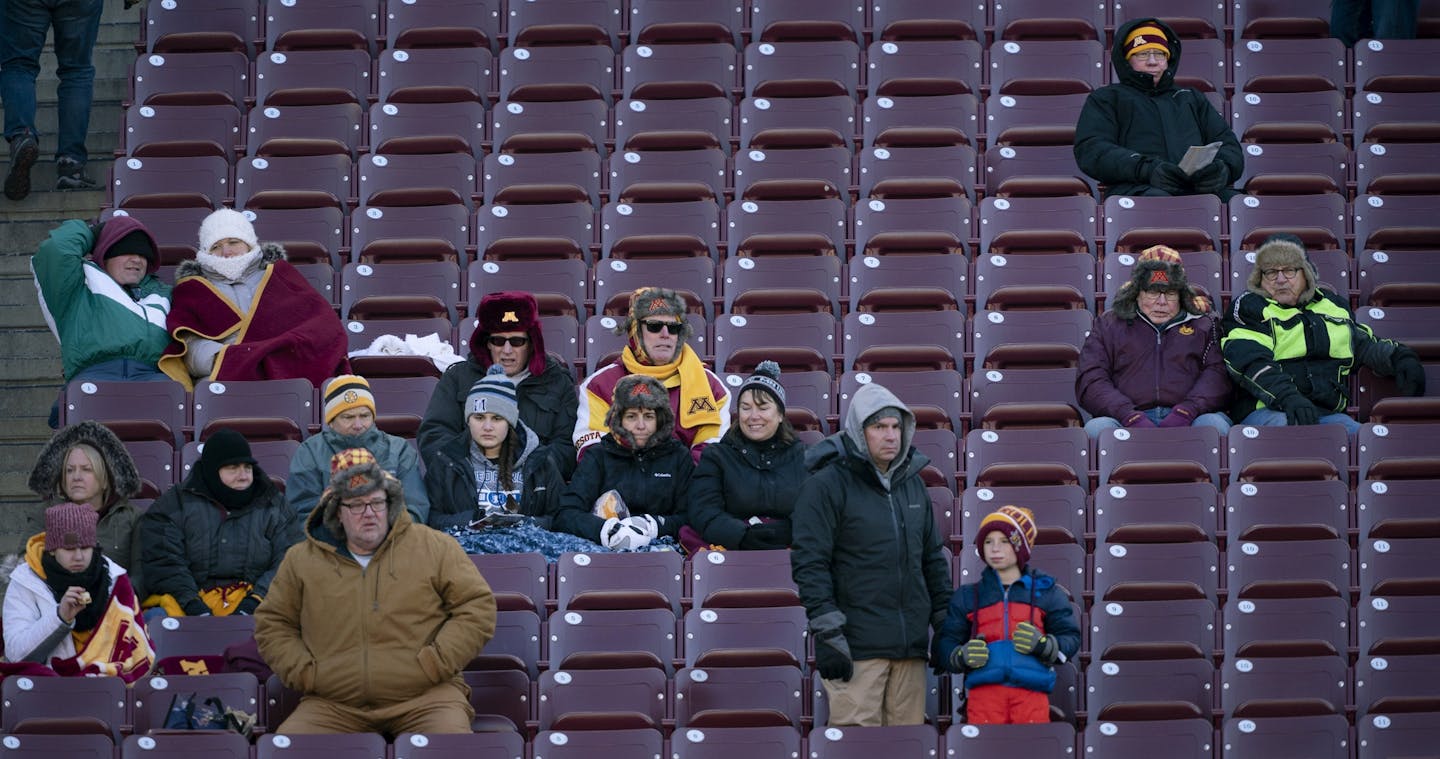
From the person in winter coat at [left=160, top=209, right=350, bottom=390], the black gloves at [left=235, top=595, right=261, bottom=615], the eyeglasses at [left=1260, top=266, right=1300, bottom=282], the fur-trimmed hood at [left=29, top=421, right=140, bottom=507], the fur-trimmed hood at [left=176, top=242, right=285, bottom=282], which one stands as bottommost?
the black gloves at [left=235, top=595, right=261, bottom=615]

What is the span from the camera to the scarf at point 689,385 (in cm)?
879

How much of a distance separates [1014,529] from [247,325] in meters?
3.46

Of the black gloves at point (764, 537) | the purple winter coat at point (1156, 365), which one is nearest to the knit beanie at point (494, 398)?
the black gloves at point (764, 537)

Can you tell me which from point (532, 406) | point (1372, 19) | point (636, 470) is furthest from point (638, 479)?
point (1372, 19)

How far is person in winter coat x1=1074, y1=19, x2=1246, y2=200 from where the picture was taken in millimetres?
10031

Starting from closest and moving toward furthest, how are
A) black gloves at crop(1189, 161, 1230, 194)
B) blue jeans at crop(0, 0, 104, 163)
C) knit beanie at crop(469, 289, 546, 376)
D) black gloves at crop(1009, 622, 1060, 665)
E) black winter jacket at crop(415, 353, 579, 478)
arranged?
1. black gloves at crop(1009, 622, 1060, 665)
2. black winter jacket at crop(415, 353, 579, 478)
3. knit beanie at crop(469, 289, 546, 376)
4. black gloves at crop(1189, 161, 1230, 194)
5. blue jeans at crop(0, 0, 104, 163)

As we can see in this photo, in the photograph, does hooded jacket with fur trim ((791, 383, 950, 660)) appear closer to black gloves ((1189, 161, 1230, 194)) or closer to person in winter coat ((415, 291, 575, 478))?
person in winter coat ((415, 291, 575, 478))

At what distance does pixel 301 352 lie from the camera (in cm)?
917

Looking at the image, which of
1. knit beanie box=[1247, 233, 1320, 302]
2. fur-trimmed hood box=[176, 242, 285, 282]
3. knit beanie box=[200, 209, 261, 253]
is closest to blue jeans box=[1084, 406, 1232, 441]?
knit beanie box=[1247, 233, 1320, 302]

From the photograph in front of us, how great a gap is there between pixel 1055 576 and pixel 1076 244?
2.06 m

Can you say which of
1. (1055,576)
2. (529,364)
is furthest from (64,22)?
(1055,576)

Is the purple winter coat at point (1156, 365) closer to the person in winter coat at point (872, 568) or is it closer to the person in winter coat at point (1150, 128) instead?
the person in winter coat at point (1150, 128)

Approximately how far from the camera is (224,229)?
945 centimetres

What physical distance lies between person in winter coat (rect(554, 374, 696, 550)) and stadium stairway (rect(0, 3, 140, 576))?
2.49m
